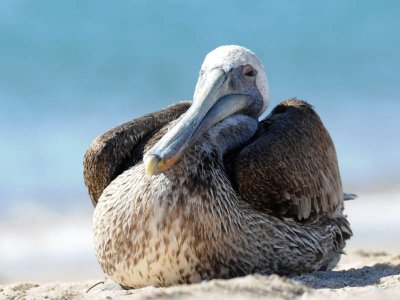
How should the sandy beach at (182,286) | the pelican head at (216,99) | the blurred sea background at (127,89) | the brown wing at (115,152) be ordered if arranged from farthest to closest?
the blurred sea background at (127,89) < the brown wing at (115,152) < the pelican head at (216,99) < the sandy beach at (182,286)

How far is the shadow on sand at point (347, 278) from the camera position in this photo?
5379 mm

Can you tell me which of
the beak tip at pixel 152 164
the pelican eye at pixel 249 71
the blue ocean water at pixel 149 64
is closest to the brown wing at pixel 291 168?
the pelican eye at pixel 249 71

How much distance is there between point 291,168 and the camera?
18.6 ft

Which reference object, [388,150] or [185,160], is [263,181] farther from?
[388,150]

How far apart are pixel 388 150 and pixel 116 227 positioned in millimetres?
11067

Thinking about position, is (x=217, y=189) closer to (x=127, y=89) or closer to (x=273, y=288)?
(x=273, y=288)

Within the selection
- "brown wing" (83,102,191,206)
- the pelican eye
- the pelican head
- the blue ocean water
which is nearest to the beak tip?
the pelican head

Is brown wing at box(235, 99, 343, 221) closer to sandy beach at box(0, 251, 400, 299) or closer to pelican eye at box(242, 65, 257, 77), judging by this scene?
pelican eye at box(242, 65, 257, 77)

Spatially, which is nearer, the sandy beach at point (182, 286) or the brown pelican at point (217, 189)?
the sandy beach at point (182, 286)

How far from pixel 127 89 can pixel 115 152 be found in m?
14.8

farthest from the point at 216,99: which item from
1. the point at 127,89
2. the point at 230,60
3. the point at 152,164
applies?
the point at 127,89

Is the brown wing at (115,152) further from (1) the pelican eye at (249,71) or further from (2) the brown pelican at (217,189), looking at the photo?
(1) the pelican eye at (249,71)

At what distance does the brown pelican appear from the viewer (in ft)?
17.3

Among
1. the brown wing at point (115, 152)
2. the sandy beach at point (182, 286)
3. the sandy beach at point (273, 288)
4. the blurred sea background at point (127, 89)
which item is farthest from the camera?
the blurred sea background at point (127, 89)
